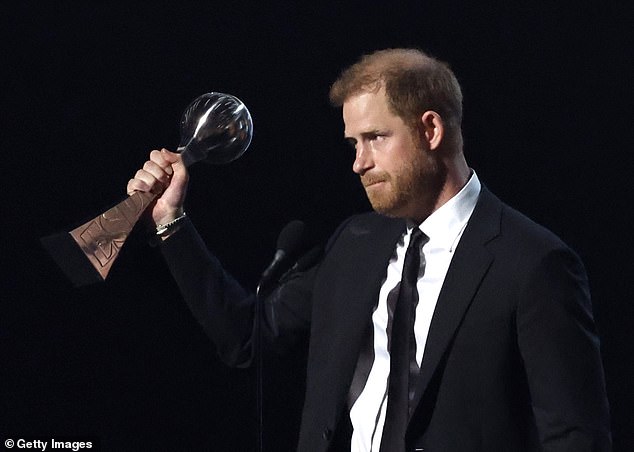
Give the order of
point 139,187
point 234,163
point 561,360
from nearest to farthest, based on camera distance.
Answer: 1. point 561,360
2. point 139,187
3. point 234,163

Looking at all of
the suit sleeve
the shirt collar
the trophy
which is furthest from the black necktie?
the trophy

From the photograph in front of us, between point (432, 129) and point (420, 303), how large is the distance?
0.36 m

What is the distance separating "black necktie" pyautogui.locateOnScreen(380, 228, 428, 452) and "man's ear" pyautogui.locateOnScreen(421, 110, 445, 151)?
0.94 ft

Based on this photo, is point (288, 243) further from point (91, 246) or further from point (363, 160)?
point (91, 246)

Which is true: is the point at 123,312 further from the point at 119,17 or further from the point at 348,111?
the point at 348,111

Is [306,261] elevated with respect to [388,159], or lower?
lower

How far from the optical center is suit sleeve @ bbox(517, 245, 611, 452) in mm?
1875

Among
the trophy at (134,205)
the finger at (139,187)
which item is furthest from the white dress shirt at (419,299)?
the finger at (139,187)

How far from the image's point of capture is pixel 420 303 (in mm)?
2041

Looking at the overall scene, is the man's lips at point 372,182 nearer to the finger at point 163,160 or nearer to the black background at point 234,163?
the finger at point 163,160

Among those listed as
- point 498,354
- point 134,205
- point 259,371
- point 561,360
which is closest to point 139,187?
point 134,205

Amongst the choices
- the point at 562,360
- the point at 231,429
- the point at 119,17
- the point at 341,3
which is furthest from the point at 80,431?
the point at 562,360

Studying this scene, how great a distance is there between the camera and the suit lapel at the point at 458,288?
1945 mm

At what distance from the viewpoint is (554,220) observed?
321 centimetres
